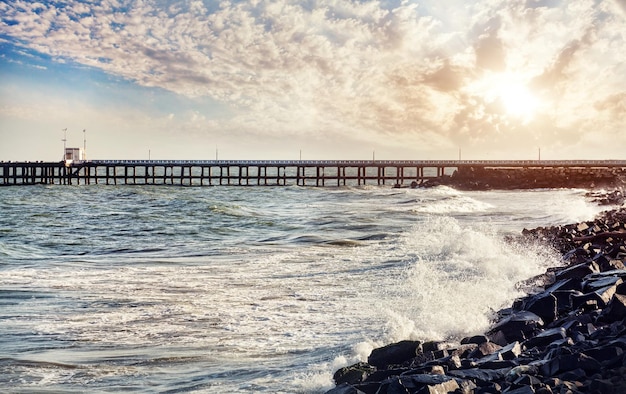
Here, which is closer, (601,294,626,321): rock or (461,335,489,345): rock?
(601,294,626,321): rock

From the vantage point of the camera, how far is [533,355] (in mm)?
5309

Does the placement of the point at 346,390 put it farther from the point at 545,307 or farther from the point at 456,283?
the point at 456,283

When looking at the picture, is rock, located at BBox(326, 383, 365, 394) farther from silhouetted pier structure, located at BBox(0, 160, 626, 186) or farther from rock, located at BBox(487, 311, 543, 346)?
silhouetted pier structure, located at BBox(0, 160, 626, 186)

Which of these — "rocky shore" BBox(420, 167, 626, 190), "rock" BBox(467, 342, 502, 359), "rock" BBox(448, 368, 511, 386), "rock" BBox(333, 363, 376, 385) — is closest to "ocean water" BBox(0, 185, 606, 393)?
"rock" BBox(333, 363, 376, 385)

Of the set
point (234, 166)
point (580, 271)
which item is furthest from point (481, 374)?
point (234, 166)

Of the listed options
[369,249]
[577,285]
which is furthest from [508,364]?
[369,249]

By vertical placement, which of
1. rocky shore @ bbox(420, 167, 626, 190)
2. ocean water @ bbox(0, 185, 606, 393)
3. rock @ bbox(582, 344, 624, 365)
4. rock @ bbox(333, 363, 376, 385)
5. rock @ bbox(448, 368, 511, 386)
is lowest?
ocean water @ bbox(0, 185, 606, 393)

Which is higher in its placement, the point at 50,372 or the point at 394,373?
the point at 394,373

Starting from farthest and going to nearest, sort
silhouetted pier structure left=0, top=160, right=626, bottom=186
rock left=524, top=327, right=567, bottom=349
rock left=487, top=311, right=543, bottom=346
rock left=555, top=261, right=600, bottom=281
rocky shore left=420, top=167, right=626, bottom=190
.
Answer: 1. silhouetted pier structure left=0, top=160, right=626, bottom=186
2. rocky shore left=420, top=167, right=626, bottom=190
3. rock left=555, top=261, right=600, bottom=281
4. rock left=487, top=311, right=543, bottom=346
5. rock left=524, top=327, right=567, bottom=349

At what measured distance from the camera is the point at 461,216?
2723 centimetres

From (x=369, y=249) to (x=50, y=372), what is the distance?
1096 centimetres

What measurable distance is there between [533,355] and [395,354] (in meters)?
1.29

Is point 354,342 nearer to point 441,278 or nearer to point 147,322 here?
point 147,322

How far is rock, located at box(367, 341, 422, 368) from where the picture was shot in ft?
19.6
